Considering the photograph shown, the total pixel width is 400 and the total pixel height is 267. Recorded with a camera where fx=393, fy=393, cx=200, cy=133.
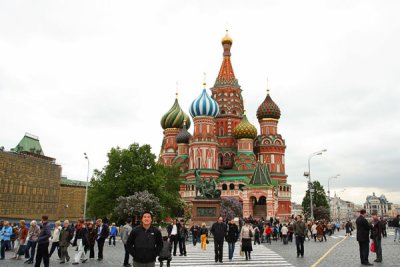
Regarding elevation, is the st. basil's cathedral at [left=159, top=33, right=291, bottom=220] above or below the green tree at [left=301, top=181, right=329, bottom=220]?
above

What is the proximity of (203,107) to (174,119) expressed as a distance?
1422 cm

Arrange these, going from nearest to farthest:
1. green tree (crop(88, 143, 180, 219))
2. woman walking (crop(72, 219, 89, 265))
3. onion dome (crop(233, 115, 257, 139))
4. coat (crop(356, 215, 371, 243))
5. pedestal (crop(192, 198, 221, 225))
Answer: coat (crop(356, 215, 371, 243)) < woman walking (crop(72, 219, 89, 265)) < pedestal (crop(192, 198, 221, 225)) < green tree (crop(88, 143, 180, 219)) < onion dome (crop(233, 115, 257, 139))

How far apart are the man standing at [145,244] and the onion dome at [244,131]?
234 feet

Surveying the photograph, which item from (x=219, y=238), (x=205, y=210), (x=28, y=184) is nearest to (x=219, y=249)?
(x=219, y=238)

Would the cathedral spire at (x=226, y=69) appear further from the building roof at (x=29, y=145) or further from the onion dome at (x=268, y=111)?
the building roof at (x=29, y=145)

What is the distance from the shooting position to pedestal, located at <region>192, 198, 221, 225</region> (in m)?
35.7

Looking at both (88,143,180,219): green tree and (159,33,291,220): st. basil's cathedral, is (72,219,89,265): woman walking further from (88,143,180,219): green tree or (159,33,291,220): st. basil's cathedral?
(159,33,291,220): st. basil's cathedral

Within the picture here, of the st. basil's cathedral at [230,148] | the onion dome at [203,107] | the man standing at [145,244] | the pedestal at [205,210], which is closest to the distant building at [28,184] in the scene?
the st. basil's cathedral at [230,148]

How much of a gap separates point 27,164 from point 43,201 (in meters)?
9.17

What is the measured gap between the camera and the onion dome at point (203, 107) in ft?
249

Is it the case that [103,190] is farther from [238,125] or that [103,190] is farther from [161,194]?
[238,125]

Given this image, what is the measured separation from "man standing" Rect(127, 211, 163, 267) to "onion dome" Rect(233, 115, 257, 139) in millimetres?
71423

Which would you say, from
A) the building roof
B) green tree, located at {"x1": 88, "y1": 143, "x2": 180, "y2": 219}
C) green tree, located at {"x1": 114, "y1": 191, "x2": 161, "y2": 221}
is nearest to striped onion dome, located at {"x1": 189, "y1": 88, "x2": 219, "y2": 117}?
green tree, located at {"x1": 88, "y1": 143, "x2": 180, "y2": 219}

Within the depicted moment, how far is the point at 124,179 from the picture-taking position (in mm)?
44250
